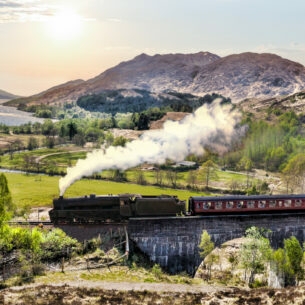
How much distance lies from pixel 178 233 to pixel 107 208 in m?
6.34

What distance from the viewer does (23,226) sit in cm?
4097

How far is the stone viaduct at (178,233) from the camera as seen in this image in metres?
37.3

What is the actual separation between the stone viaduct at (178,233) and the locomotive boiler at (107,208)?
101 centimetres

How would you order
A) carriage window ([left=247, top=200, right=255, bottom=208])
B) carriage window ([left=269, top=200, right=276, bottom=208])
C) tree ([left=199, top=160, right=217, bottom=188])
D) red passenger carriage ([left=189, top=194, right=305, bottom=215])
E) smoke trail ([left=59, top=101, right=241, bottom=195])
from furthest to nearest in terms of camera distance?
tree ([left=199, top=160, right=217, bottom=188]) < smoke trail ([left=59, top=101, right=241, bottom=195]) < carriage window ([left=269, top=200, right=276, bottom=208]) < carriage window ([left=247, top=200, right=255, bottom=208]) < red passenger carriage ([left=189, top=194, right=305, bottom=215])

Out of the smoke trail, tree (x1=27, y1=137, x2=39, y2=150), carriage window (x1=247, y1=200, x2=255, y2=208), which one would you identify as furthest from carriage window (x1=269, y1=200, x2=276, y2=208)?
tree (x1=27, y1=137, x2=39, y2=150)

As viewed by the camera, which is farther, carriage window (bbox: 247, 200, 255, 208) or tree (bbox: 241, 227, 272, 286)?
carriage window (bbox: 247, 200, 255, 208)

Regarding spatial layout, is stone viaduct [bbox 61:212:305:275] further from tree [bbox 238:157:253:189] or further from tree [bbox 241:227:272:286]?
tree [bbox 238:157:253:189]

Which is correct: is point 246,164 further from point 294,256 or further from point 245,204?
point 294,256

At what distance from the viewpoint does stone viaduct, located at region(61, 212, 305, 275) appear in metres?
37.3

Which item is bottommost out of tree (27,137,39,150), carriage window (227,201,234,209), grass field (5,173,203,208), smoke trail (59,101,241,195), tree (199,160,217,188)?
grass field (5,173,203,208)

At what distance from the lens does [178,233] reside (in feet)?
125

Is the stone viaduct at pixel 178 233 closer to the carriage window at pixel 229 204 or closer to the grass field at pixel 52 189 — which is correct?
the carriage window at pixel 229 204

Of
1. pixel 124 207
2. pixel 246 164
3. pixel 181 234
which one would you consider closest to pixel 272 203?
pixel 181 234

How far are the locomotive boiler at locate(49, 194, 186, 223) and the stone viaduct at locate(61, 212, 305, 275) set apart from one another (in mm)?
1007
